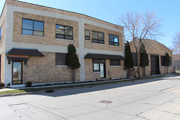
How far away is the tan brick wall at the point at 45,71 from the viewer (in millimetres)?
15690

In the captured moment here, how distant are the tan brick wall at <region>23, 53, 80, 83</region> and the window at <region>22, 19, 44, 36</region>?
8.83ft

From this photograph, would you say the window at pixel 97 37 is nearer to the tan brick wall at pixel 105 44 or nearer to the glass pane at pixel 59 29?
the tan brick wall at pixel 105 44

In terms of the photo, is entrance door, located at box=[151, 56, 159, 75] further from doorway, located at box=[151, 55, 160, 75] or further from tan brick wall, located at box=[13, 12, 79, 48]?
tan brick wall, located at box=[13, 12, 79, 48]

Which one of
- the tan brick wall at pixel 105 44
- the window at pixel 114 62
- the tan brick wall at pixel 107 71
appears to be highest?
the tan brick wall at pixel 105 44

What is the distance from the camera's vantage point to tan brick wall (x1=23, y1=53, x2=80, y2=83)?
1569 centimetres

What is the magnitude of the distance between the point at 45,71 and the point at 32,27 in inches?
201

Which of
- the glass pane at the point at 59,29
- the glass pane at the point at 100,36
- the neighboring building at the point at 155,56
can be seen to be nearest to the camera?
the glass pane at the point at 59,29

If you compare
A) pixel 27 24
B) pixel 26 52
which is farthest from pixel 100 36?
pixel 26 52

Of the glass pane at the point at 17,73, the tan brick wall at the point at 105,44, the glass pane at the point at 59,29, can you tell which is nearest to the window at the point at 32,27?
the glass pane at the point at 59,29

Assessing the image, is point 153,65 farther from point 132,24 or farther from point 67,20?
point 67,20

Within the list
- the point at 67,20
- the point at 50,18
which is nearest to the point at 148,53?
the point at 67,20

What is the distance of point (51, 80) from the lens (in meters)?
17.0

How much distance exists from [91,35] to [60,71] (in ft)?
24.0

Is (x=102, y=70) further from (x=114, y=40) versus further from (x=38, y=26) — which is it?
(x=38, y=26)
